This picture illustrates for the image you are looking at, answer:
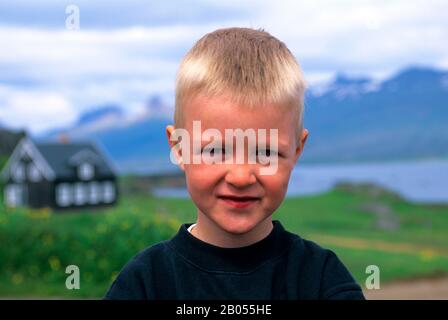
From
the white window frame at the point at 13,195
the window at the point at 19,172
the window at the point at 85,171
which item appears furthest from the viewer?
the window at the point at 85,171

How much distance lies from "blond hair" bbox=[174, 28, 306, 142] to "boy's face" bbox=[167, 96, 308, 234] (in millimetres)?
34

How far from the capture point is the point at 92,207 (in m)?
10.8

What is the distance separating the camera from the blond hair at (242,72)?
219cm

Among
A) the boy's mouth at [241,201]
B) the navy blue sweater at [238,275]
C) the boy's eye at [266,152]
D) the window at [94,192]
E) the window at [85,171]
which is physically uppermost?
the window at [85,171]

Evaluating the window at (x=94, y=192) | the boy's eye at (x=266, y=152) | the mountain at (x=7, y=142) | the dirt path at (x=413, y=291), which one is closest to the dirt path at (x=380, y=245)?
the dirt path at (x=413, y=291)

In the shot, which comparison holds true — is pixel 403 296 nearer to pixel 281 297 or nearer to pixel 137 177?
pixel 137 177

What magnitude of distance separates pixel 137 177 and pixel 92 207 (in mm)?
988

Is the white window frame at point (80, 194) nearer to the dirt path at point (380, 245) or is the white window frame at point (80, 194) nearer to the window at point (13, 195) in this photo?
the window at point (13, 195)

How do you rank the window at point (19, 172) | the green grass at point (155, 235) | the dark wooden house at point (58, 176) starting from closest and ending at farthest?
the green grass at point (155, 235) < the dark wooden house at point (58, 176) < the window at point (19, 172)

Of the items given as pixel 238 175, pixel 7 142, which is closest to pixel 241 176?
pixel 238 175

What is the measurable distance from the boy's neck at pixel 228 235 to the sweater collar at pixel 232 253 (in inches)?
0.6

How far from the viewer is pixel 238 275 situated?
7.66 ft
